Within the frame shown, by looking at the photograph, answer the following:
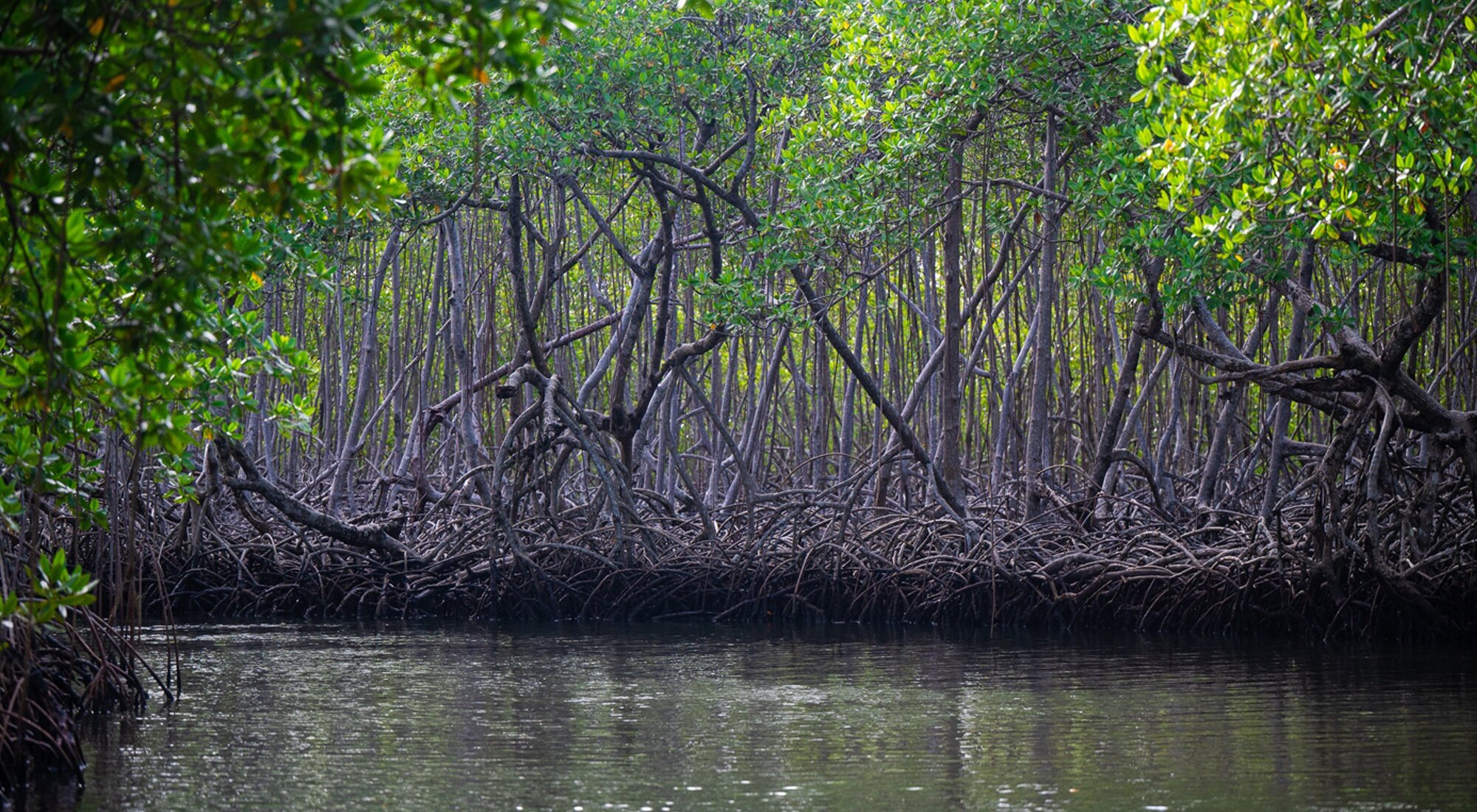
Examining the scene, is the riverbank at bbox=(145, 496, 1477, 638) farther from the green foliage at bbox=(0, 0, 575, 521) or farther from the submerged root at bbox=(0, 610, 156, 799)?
the green foliage at bbox=(0, 0, 575, 521)

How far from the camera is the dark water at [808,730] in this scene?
4473mm

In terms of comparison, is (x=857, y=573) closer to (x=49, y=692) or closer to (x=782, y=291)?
(x=782, y=291)

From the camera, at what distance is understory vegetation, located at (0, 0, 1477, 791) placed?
2.99 m

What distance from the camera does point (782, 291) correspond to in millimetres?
13812

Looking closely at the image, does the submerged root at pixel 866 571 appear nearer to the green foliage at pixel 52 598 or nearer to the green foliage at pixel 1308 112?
the green foliage at pixel 1308 112

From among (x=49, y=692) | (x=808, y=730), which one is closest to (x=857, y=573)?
(x=808, y=730)

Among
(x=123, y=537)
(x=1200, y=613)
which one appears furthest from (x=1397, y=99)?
(x=123, y=537)

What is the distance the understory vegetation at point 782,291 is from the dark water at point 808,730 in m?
0.67

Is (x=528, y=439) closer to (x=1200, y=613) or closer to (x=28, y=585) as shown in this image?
(x=1200, y=613)

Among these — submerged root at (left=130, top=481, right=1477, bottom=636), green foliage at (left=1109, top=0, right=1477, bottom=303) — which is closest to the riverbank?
submerged root at (left=130, top=481, right=1477, bottom=636)

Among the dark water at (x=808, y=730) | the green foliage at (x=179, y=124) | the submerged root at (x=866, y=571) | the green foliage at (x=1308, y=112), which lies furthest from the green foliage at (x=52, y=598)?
the submerged root at (x=866, y=571)

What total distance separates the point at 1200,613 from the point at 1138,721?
325 centimetres

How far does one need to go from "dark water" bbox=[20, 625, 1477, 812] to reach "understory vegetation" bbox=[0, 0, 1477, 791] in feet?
2.21

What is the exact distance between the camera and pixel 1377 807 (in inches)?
164
